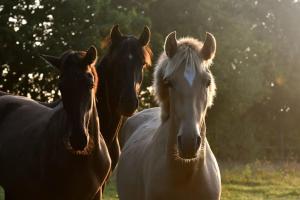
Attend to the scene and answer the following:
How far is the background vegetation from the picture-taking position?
2009 centimetres

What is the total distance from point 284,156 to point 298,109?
3.24m

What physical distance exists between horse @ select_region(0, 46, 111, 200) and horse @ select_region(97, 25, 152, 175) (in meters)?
0.83

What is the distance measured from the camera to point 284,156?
30891 mm

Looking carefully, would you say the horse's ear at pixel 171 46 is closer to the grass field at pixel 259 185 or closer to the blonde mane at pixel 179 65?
the blonde mane at pixel 179 65

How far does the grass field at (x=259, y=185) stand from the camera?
1307 centimetres

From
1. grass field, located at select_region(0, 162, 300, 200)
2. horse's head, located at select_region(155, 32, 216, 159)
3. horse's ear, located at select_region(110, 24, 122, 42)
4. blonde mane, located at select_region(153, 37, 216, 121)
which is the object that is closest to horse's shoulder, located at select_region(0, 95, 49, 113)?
horse's ear, located at select_region(110, 24, 122, 42)

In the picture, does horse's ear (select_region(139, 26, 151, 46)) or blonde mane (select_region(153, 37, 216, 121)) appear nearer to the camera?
blonde mane (select_region(153, 37, 216, 121))

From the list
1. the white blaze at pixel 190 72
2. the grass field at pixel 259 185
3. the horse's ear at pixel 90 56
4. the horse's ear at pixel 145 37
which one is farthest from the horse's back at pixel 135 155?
the grass field at pixel 259 185

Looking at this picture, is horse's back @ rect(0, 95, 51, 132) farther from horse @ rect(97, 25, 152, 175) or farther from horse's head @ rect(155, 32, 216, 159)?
horse's head @ rect(155, 32, 216, 159)

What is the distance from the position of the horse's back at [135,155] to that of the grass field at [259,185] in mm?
4740

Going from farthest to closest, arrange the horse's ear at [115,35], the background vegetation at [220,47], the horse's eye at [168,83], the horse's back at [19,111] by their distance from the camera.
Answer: the background vegetation at [220,47] < the horse's ear at [115,35] < the horse's back at [19,111] < the horse's eye at [168,83]

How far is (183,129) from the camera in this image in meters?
4.48

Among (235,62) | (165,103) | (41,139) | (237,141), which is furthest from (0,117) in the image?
(237,141)

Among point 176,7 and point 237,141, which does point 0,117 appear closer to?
point 176,7
